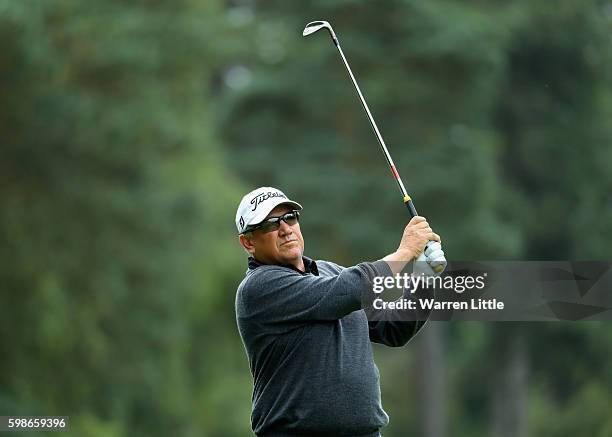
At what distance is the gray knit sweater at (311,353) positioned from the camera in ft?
14.6

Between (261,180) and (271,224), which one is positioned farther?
(261,180)

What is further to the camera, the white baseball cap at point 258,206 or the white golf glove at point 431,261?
the white baseball cap at point 258,206

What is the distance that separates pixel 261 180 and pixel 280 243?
1921cm

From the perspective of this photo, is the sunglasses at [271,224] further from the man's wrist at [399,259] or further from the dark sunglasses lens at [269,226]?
the man's wrist at [399,259]

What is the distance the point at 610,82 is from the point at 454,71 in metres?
3.35

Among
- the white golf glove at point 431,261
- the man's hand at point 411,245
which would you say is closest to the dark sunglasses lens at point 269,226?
the man's hand at point 411,245

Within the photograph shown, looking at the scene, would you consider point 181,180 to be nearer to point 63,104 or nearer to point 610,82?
point 63,104

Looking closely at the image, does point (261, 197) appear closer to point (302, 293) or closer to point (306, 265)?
point (306, 265)

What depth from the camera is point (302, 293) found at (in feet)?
14.7

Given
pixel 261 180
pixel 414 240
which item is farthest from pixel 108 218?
pixel 414 240

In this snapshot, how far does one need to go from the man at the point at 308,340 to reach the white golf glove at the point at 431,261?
0.8 inches

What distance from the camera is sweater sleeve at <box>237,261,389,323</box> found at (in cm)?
443

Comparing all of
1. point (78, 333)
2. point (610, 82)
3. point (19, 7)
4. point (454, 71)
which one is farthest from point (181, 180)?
point (610, 82)

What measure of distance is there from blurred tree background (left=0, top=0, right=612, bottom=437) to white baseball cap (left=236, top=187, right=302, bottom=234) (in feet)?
33.0
